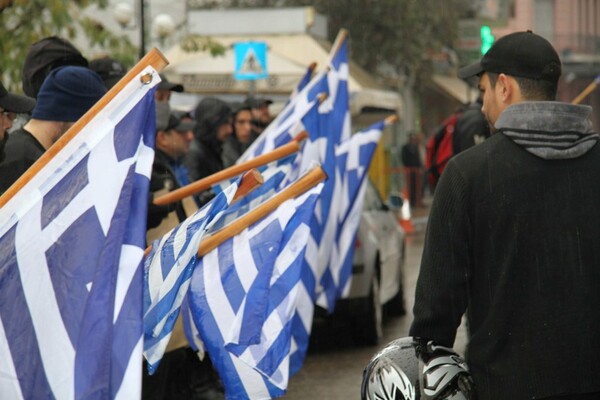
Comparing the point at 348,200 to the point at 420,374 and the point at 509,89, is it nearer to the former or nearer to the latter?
the point at 509,89

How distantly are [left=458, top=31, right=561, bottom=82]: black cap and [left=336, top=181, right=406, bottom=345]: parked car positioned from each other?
6.56 metres

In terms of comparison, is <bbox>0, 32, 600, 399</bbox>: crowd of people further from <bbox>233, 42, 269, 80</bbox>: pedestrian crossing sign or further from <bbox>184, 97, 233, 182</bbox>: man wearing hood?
<bbox>233, 42, 269, 80</bbox>: pedestrian crossing sign

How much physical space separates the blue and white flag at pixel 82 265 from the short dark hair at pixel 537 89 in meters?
1.14

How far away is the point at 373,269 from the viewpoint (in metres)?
10.8

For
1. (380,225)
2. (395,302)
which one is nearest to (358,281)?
(380,225)

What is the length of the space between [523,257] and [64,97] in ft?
8.58

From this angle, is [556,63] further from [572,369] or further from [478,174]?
[572,369]

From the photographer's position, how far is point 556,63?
3.95 m

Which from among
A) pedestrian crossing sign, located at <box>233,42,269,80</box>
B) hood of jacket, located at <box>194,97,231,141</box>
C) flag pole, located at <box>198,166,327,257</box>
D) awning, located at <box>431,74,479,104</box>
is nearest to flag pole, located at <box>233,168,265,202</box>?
flag pole, located at <box>198,166,327,257</box>

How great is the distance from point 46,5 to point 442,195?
28.6ft

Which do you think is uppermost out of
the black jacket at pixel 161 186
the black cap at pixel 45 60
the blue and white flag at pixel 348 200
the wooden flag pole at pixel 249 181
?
the black cap at pixel 45 60

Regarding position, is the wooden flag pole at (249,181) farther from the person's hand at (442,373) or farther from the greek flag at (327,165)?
the greek flag at (327,165)

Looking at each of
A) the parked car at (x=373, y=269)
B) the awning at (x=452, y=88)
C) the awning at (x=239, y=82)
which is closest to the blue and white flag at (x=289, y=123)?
the parked car at (x=373, y=269)

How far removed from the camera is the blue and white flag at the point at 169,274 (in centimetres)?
463
